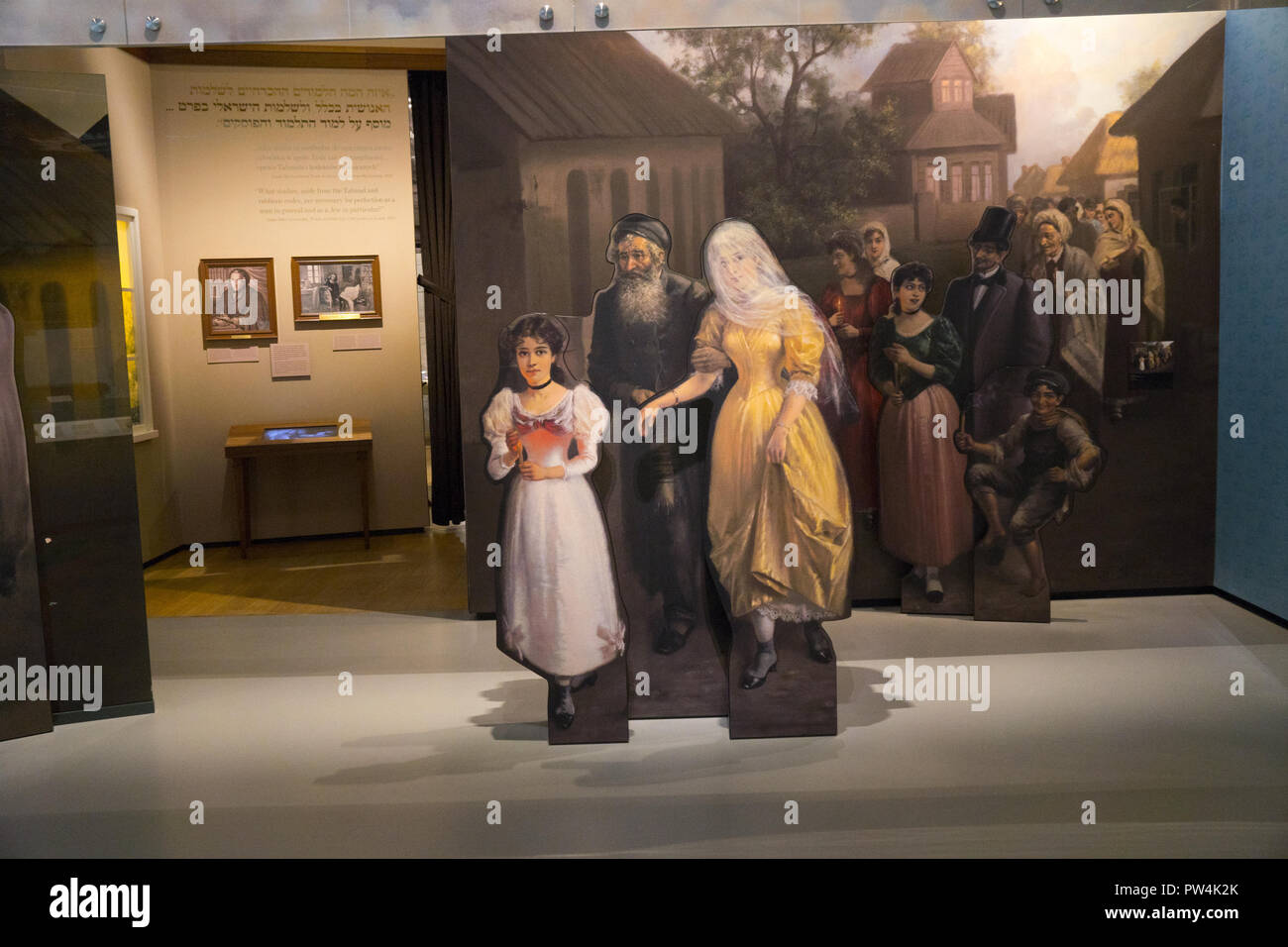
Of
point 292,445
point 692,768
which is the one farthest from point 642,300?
point 292,445

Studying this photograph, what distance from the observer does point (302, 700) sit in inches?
176

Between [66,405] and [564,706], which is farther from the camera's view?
[66,405]

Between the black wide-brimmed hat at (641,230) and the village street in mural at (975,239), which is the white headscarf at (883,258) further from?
the black wide-brimmed hat at (641,230)

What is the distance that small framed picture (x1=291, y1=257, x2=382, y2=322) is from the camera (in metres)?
7.94

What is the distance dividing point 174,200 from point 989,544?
5733 millimetres

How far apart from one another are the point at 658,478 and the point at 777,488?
1.35 feet

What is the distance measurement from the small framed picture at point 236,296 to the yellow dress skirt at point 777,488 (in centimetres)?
506

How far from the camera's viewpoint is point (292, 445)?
25.5 ft

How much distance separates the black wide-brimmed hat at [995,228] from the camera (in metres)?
5.43

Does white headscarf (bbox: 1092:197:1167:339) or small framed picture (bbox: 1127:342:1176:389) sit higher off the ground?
white headscarf (bbox: 1092:197:1167:339)

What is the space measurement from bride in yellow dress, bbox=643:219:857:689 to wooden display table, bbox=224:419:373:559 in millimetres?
4590

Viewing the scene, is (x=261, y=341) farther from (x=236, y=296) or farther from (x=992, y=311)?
(x=992, y=311)

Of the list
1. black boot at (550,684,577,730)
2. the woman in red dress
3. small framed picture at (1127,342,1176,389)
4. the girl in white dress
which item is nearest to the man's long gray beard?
the girl in white dress

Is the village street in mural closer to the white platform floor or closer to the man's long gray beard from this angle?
the white platform floor
